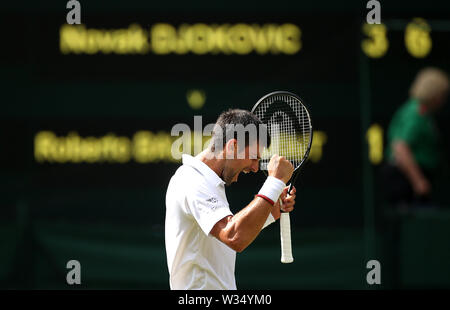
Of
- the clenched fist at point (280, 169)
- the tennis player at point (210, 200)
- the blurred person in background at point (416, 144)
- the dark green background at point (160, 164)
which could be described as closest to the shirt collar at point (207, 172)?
the tennis player at point (210, 200)

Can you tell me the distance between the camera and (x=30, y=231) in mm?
6078

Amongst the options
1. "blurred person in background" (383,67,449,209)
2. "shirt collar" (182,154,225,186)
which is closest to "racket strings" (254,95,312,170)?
"shirt collar" (182,154,225,186)

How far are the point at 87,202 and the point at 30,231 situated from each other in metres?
0.45

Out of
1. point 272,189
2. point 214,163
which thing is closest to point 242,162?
point 214,163

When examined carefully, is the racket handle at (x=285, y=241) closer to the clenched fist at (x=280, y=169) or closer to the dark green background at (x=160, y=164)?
the clenched fist at (x=280, y=169)

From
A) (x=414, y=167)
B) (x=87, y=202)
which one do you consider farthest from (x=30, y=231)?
(x=414, y=167)

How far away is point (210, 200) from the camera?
125 inches

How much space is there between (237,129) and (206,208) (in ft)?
1.11

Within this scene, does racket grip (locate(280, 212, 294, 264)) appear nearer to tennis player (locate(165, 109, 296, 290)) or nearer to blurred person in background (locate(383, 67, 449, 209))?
tennis player (locate(165, 109, 296, 290))

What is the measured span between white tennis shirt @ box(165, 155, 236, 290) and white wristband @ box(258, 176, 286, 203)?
0.55 ft

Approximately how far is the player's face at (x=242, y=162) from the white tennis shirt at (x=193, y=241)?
5cm

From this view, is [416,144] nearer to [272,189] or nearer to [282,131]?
[282,131]

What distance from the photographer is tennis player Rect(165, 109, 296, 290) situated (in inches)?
125
